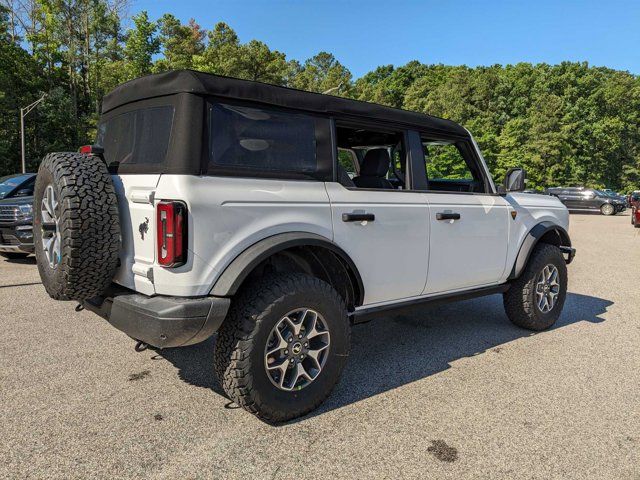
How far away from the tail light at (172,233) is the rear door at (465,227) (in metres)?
2.00

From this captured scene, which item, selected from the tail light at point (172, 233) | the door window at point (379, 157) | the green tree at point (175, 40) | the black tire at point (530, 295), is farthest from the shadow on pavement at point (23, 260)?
the green tree at point (175, 40)

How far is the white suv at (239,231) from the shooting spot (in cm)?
261

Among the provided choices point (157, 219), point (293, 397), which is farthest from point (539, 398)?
point (157, 219)

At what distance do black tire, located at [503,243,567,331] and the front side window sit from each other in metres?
0.98

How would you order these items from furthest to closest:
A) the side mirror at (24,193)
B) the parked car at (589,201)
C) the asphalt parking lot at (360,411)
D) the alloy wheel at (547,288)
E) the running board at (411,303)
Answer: the parked car at (589,201)
the side mirror at (24,193)
the alloy wheel at (547,288)
the running board at (411,303)
the asphalt parking lot at (360,411)

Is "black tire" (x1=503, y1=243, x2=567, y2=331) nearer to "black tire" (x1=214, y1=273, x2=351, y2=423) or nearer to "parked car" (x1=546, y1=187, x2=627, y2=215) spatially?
"black tire" (x1=214, y1=273, x2=351, y2=423)

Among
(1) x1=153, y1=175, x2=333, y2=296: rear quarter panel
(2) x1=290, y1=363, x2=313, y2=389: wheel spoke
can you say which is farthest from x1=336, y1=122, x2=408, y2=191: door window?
(2) x1=290, y1=363, x2=313, y2=389: wheel spoke

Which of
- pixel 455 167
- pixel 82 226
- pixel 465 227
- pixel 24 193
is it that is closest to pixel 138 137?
pixel 82 226

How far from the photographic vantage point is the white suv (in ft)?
8.56

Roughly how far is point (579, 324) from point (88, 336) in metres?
5.04

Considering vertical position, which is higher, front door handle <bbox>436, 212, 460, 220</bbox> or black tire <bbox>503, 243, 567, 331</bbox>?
front door handle <bbox>436, 212, 460, 220</bbox>

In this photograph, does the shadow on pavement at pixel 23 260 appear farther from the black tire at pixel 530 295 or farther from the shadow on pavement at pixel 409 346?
the black tire at pixel 530 295

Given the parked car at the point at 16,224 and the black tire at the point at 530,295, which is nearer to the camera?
the black tire at the point at 530,295

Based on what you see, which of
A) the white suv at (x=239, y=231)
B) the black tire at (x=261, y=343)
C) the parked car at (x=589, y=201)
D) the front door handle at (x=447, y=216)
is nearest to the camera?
the white suv at (x=239, y=231)
